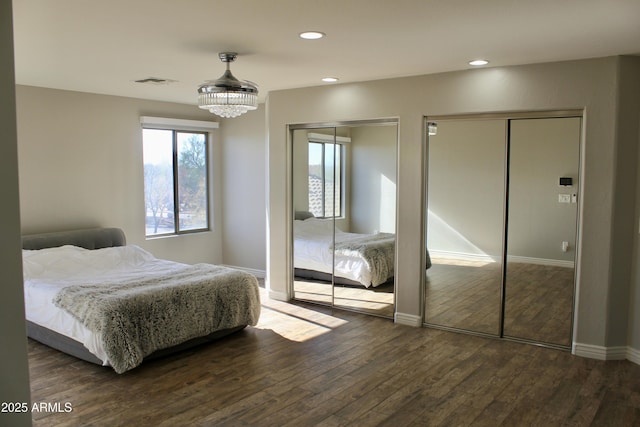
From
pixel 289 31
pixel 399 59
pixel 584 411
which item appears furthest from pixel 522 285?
pixel 289 31

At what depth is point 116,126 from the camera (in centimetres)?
622

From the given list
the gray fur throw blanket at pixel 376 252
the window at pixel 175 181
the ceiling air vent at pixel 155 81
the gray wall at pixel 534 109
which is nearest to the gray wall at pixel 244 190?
the window at pixel 175 181

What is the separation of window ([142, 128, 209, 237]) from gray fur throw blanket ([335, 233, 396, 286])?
273cm

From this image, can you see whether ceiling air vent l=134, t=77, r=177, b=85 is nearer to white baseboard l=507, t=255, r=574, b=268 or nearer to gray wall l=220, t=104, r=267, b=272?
gray wall l=220, t=104, r=267, b=272

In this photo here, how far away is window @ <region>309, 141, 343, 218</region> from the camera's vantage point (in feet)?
18.4

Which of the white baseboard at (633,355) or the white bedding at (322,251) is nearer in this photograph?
the white baseboard at (633,355)

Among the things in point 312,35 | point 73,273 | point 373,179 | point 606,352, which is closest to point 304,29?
point 312,35

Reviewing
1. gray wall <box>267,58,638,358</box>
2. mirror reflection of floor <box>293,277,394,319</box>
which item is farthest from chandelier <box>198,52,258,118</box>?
mirror reflection of floor <box>293,277,394,319</box>

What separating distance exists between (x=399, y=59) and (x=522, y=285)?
2315 mm

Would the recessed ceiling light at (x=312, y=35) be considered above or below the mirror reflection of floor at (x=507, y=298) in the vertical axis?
above

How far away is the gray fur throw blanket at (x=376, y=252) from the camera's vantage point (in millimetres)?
5281

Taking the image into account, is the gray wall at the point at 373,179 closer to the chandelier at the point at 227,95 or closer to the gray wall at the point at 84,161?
the chandelier at the point at 227,95

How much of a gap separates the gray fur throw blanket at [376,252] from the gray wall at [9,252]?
3.78m

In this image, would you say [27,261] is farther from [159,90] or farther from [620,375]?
[620,375]
